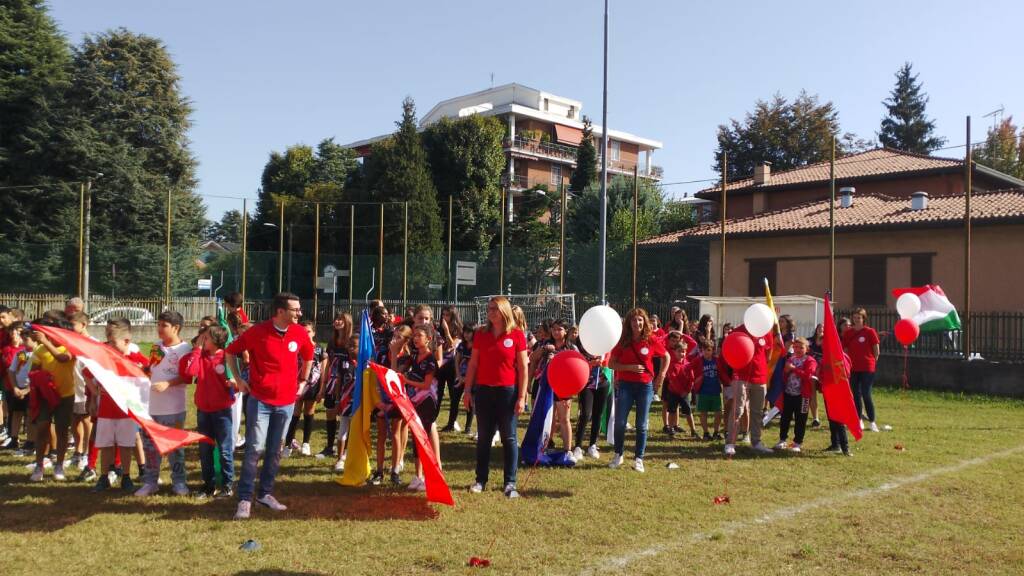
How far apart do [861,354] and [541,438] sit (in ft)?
19.5

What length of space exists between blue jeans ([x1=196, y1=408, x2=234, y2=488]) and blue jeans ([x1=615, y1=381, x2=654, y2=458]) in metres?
4.13

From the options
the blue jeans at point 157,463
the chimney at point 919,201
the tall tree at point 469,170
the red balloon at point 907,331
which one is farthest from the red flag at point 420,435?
the tall tree at point 469,170

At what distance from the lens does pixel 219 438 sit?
734cm

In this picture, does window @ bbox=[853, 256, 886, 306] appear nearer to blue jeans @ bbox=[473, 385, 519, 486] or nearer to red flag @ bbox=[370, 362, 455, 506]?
blue jeans @ bbox=[473, 385, 519, 486]

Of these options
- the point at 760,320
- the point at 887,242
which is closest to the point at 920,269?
the point at 887,242

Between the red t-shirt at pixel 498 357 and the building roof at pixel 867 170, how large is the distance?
28.9 m

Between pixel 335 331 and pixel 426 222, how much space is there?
1301 inches

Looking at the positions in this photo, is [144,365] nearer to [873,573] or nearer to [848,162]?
[873,573]

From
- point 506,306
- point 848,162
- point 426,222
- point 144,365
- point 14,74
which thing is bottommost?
point 144,365

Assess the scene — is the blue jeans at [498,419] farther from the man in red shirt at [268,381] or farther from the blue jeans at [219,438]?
the blue jeans at [219,438]

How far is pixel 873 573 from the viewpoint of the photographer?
557cm

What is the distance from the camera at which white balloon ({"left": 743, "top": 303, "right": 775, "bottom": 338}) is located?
10258 millimetres

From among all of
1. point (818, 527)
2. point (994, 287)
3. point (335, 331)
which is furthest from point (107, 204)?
point (818, 527)

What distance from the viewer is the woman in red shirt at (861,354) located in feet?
40.4
